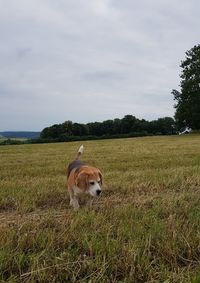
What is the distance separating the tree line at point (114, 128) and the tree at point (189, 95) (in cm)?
1487

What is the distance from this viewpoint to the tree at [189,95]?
5347 cm

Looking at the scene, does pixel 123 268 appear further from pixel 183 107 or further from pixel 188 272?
pixel 183 107

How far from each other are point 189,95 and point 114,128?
28.2 m

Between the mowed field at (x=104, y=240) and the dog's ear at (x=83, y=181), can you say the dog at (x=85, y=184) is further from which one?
the mowed field at (x=104, y=240)

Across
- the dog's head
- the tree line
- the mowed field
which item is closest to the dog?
the dog's head

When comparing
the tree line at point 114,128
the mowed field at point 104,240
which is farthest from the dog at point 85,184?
the tree line at point 114,128

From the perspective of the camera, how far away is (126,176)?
10188 millimetres

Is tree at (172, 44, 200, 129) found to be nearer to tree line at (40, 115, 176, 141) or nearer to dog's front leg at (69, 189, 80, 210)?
tree line at (40, 115, 176, 141)

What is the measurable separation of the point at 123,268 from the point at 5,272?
3.48ft

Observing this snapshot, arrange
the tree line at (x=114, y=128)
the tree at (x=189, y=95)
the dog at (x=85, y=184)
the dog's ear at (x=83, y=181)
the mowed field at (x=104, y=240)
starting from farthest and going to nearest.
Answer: the tree line at (x=114, y=128) → the tree at (x=189, y=95) → the dog's ear at (x=83, y=181) → the dog at (x=85, y=184) → the mowed field at (x=104, y=240)

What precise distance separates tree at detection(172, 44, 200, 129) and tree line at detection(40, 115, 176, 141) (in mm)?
14870

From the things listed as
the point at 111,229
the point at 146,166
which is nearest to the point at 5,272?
the point at 111,229

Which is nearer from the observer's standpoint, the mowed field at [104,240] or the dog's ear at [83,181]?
the mowed field at [104,240]

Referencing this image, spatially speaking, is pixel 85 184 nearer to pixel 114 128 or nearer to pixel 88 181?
pixel 88 181
